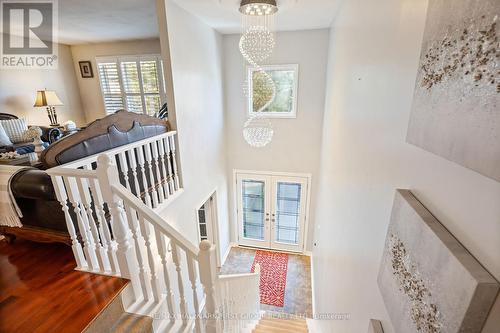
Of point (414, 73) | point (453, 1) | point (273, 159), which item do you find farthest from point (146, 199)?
point (273, 159)

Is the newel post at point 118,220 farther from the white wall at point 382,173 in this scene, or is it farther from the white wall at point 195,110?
the white wall at point 382,173

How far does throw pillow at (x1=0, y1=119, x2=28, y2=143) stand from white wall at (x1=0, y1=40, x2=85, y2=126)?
44 cm

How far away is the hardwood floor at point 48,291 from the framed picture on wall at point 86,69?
5187 mm

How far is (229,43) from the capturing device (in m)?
4.50

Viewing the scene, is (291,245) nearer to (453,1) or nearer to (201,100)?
(201,100)

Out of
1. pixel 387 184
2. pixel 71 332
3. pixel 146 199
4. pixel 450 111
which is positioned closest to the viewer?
pixel 450 111

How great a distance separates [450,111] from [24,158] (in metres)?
3.85

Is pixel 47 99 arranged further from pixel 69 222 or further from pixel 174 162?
pixel 69 222

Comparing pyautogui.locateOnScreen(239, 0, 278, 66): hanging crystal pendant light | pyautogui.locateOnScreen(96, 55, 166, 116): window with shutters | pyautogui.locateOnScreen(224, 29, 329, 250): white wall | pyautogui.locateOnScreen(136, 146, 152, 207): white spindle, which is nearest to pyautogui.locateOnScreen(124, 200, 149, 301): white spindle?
pyautogui.locateOnScreen(136, 146, 152, 207): white spindle

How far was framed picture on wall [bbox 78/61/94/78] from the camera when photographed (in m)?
5.81

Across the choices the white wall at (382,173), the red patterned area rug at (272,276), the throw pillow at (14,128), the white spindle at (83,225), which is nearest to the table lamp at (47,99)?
the throw pillow at (14,128)

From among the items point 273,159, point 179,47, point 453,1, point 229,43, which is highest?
point 229,43

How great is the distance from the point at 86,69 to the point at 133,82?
4.39 feet

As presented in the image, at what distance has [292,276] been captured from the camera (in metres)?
4.84
